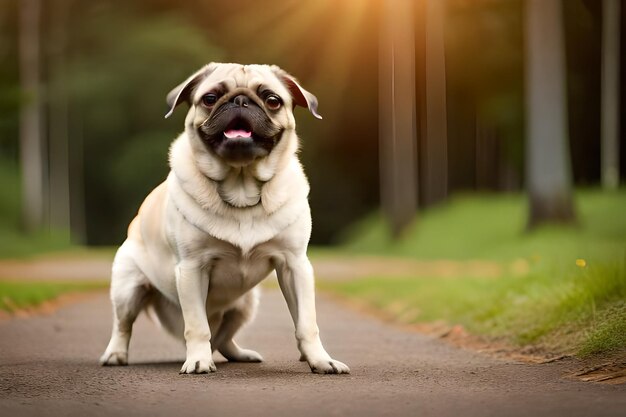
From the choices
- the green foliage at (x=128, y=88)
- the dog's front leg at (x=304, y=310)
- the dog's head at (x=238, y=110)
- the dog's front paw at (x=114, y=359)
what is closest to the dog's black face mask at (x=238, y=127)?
the dog's head at (x=238, y=110)

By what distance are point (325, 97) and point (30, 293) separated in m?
30.3

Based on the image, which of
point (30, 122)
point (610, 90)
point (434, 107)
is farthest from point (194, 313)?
point (30, 122)

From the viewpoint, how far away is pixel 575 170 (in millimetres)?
27922

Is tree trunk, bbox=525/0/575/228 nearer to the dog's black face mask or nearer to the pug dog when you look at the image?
the pug dog

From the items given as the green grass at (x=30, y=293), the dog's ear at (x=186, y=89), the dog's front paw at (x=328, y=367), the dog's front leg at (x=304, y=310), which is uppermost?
the dog's ear at (x=186, y=89)

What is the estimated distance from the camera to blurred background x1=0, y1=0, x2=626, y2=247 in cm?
2909

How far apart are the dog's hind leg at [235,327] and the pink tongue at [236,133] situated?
3.93 ft

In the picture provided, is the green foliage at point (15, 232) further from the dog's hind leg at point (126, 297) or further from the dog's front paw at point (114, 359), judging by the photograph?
the dog's front paw at point (114, 359)

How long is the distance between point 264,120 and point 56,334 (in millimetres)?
3859

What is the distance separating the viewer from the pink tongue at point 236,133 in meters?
5.83

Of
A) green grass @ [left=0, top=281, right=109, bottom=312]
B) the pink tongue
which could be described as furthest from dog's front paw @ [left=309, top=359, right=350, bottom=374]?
green grass @ [left=0, top=281, right=109, bottom=312]

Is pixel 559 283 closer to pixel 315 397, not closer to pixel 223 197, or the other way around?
pixel 223 197

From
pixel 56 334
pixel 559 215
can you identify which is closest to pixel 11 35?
pixel 559 215

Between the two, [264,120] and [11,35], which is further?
[11,35]
